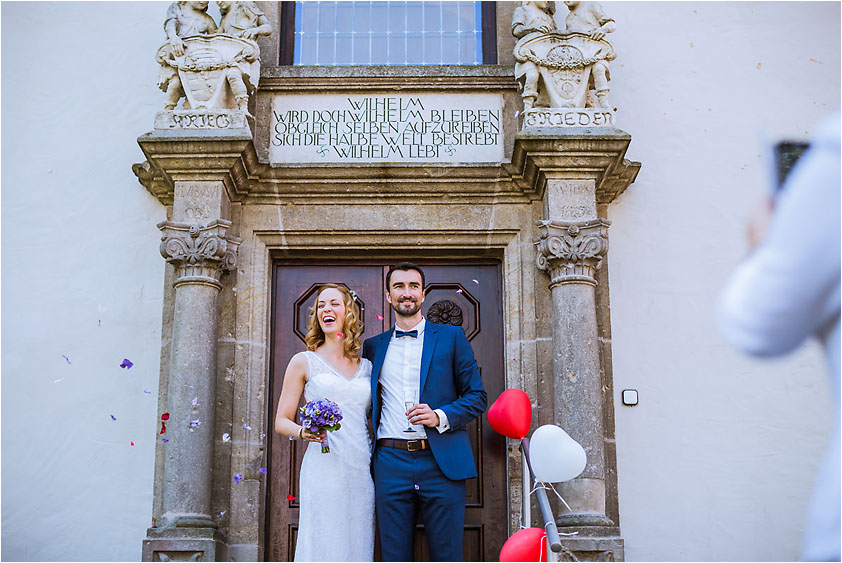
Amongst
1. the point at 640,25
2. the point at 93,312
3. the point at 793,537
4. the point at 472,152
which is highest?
the point at 640,25

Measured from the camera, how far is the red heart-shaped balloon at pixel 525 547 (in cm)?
463

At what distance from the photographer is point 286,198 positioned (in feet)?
21.4

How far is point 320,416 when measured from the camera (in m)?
4.55

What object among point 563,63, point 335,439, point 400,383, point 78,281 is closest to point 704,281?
point 563,63

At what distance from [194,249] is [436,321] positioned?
5.16ft

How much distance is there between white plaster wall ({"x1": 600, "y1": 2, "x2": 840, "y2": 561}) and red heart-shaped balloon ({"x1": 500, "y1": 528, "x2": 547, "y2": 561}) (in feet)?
Result: 5.03

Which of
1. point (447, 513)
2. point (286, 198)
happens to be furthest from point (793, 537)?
point (286, 198)

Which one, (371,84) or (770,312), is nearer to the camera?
(770,312)

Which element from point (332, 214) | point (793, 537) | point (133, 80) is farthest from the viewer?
point (133, 80)

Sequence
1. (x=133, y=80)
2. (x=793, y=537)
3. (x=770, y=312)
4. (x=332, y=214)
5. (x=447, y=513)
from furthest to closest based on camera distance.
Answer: (x=133, y=80), (x=332, y=214), (x=793, y=537), (x=447, y=513), (x=770, y=312)

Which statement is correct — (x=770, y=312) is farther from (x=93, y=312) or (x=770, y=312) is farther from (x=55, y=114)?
(x=55, y=114)

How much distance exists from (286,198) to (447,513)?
2516mm

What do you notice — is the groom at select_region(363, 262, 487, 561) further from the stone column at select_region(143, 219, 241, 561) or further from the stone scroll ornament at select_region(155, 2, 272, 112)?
the stone scroll ornament at select_region(155, 2, 272, 112)

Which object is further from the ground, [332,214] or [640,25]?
[640,25]
